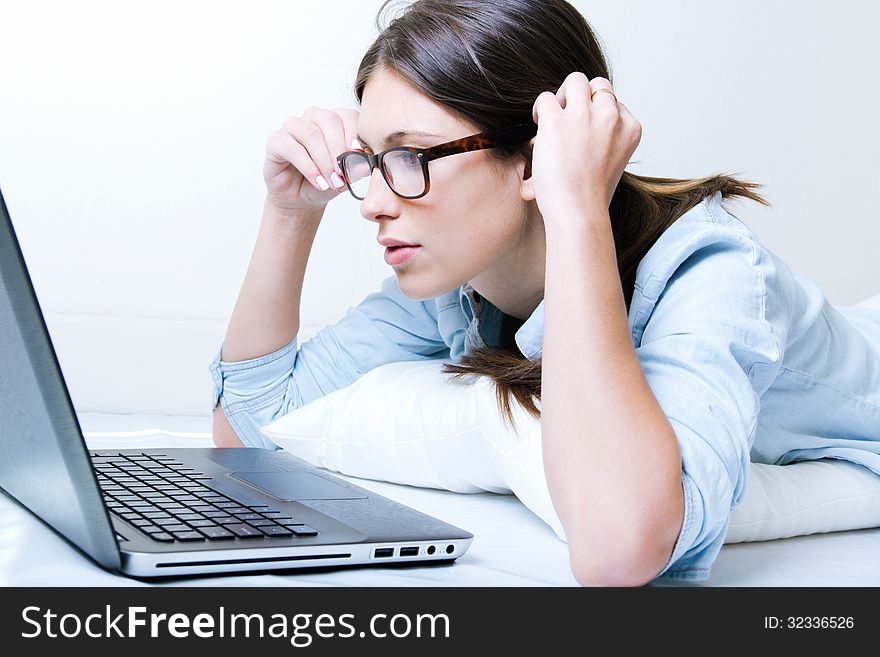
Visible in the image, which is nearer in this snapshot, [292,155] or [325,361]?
[292,155]

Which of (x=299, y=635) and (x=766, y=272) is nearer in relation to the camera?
(x=299, y=635)

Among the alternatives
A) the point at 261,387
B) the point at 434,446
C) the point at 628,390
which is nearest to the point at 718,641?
the point at 628,390

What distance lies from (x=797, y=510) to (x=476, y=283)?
535mm

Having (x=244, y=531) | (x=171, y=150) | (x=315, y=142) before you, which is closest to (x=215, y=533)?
(x=244, y=531)

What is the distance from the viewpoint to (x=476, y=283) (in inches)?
54.2

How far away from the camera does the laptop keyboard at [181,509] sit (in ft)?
2.55

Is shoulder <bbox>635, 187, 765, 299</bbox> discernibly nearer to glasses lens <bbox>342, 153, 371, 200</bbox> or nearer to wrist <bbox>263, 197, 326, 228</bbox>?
glasses lens <bbox>342, 153, 371, 200</bbox>

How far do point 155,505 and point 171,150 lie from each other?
1290 mm

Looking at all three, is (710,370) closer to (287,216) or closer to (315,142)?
(315,142)

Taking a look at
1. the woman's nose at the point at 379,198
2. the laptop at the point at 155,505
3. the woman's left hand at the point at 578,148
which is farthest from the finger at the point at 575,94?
the laptop at the point at 155,505

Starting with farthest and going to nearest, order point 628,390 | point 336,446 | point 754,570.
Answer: point 336,446 < point 754,570 < point 628,390

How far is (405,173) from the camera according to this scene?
1.16m

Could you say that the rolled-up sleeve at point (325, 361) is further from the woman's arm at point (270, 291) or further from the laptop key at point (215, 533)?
the laptop key at point (215, 533)

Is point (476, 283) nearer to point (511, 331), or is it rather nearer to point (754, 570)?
point (511, 331)
